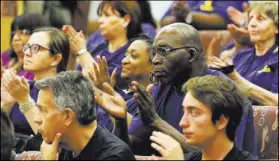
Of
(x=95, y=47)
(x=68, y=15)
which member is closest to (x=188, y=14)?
(x=95, y=47)

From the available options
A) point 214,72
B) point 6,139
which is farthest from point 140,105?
point 6,139

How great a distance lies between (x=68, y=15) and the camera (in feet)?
18.3

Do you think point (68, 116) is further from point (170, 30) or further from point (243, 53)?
point (243, 53)

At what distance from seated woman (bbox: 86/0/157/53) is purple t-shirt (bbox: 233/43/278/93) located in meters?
0.59

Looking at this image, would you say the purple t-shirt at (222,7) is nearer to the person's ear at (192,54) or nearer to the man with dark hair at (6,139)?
the person's ear at (192,54)

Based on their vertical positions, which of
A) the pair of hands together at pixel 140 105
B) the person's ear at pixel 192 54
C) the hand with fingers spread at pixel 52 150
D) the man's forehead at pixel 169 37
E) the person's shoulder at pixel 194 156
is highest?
the man's forehead at pixel 169 37

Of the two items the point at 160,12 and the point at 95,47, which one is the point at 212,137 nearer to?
the point at 95,47

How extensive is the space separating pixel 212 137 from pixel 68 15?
3.11 m

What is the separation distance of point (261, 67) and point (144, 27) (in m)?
0.83

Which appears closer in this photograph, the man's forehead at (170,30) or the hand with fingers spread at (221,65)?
the man's forehead at (170,30)

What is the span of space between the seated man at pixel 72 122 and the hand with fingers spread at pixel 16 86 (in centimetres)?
76

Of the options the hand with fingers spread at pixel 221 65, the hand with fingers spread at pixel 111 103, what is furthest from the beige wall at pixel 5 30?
the hand with fingers spread at pixel 111 103

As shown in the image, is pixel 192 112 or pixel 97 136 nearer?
pixel 192 112

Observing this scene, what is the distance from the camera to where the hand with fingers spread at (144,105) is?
2910 mm
